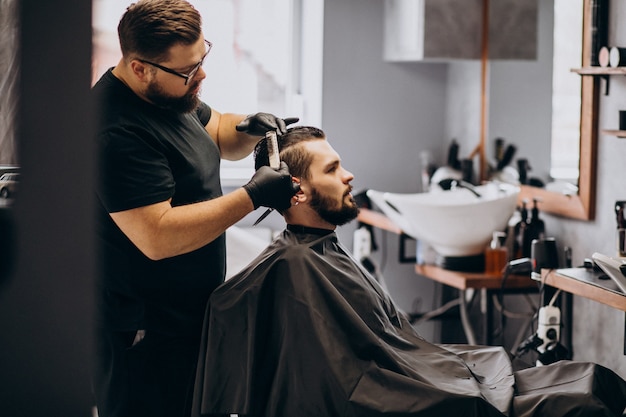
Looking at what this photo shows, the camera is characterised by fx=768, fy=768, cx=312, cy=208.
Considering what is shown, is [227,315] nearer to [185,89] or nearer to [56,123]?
[185,89]

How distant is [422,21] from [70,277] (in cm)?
361

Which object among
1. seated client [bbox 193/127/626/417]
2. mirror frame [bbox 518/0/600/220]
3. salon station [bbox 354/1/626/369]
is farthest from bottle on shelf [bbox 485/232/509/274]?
seated client [bbox 193/127/626/417]

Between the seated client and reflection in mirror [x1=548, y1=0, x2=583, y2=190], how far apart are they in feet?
4.28

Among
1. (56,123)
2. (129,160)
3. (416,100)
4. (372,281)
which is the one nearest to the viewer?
(56,123)

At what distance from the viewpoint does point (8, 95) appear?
1.56 feet

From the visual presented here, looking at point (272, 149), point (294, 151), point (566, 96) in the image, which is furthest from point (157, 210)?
point (566, 96)

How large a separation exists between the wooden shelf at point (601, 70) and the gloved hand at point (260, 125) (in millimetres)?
1251

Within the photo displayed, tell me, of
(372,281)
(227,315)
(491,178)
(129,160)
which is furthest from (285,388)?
(491,178)

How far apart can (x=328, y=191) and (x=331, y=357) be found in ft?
1.65

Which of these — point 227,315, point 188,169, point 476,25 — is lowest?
point 227,315

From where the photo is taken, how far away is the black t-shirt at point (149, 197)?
1807mm

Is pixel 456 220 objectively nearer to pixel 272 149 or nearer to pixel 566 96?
pixel 566 96

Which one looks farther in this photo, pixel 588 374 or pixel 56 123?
pixel 588 374

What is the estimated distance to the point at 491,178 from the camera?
3.94m
